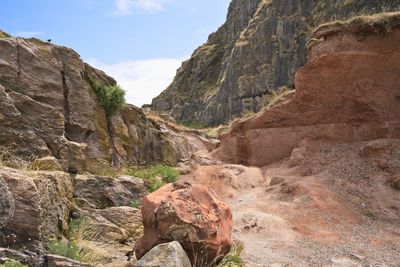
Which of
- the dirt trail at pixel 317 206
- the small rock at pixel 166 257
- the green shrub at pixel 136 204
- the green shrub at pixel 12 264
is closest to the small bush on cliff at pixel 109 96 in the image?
the dirt trail at pixel 317 206

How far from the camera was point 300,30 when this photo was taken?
55438mm

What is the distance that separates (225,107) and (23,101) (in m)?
59.0

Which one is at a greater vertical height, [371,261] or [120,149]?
[120,149]

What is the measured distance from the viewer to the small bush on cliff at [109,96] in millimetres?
16109

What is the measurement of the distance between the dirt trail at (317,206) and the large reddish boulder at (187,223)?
4.68ft

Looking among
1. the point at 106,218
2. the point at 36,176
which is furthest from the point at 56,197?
the point at 106,218

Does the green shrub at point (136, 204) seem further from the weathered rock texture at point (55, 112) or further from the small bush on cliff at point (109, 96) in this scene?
the small bush on cliff at point (109, 96)

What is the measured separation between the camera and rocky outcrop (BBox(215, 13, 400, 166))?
53.4ft

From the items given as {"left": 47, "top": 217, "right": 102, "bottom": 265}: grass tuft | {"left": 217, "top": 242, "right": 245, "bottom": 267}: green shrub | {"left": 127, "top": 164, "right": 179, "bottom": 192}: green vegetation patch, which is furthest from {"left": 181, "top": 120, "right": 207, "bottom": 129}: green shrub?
{"left": 217, "top": 242, "right": 245, "bottom": 267}: green shrub

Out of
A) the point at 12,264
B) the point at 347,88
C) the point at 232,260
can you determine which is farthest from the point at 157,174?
the point at 12,264

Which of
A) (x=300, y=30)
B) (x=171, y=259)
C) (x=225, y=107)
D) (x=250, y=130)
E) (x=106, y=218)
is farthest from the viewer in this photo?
(x=225, y=107)

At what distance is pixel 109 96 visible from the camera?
16.5 metres

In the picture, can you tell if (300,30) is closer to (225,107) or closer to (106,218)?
(225,107)

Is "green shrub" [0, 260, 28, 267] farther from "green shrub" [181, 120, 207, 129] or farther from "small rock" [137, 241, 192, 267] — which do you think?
"green shrub" [181, 120, 207, 129]
